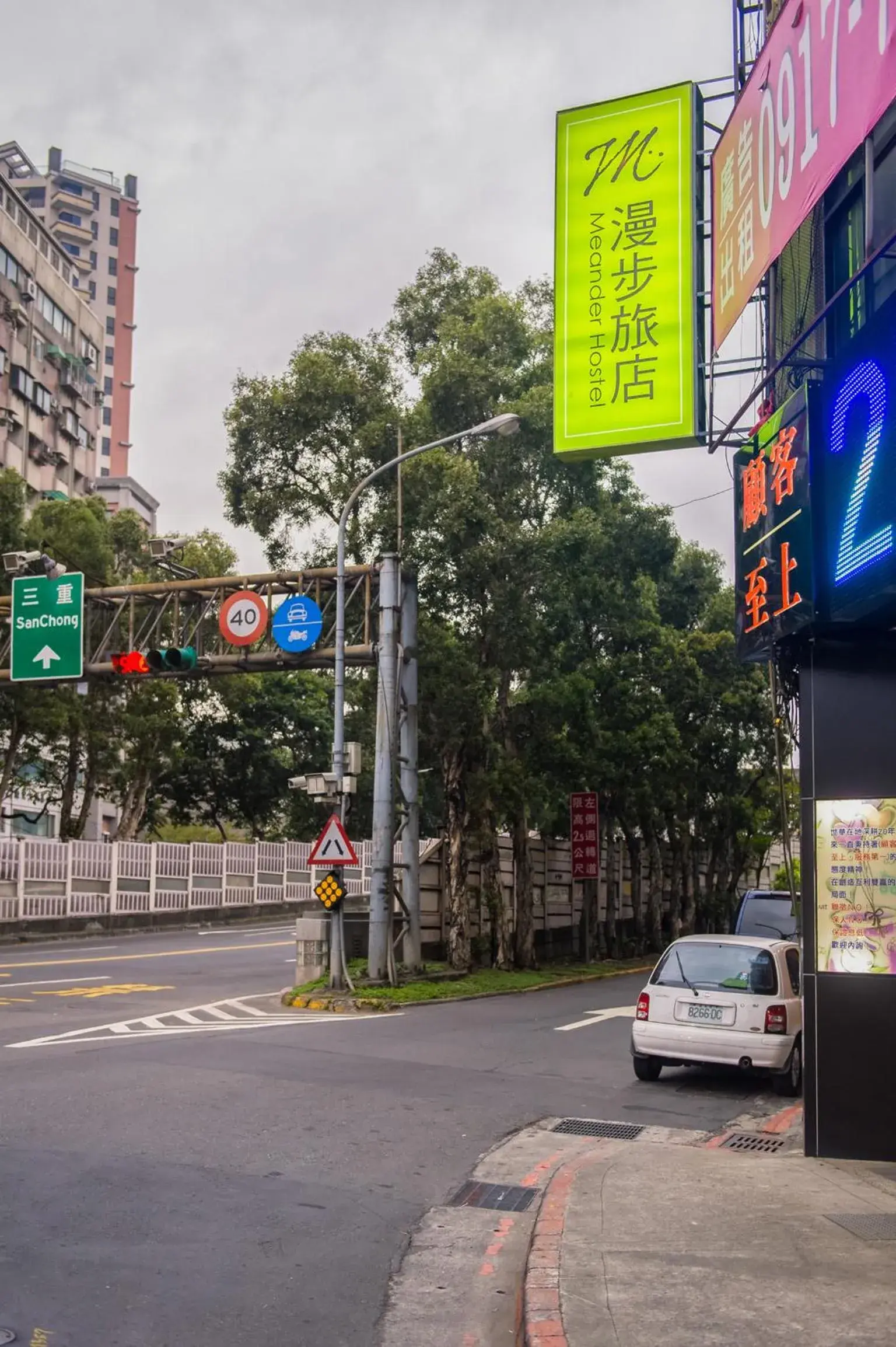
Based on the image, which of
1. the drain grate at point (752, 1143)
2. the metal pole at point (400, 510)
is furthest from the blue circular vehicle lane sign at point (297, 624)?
the drain grate at point (752, 1143)

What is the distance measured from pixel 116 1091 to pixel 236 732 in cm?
4363

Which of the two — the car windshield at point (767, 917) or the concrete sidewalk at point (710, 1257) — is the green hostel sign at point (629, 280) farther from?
the car windshield at point (767, 917)

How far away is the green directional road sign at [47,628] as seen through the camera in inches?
1000

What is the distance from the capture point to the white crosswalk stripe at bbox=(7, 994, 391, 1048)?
1478 centimetres

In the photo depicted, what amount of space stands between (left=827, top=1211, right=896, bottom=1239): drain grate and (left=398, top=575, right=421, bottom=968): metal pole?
51.3 ft

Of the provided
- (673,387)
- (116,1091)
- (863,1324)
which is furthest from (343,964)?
(863,1324)

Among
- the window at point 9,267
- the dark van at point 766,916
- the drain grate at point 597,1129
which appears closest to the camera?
the drain grate at point 597,1129

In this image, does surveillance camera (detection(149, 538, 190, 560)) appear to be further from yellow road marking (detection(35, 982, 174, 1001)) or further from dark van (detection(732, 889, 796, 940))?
dark van (detection(732, 889, 796, 940))

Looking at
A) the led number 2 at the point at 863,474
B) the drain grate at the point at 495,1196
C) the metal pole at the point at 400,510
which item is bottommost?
the drain grate at the point at 495,1196

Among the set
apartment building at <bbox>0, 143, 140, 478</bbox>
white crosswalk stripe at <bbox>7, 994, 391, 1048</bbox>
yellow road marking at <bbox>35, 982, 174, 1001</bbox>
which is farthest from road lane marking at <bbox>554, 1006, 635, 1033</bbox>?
apartment building at <bbox>0, 143, 140, 478</bbox>

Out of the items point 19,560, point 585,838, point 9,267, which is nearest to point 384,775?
point 19,560

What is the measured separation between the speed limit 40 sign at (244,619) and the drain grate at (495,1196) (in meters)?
16.2

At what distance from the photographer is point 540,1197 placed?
28.0 feet

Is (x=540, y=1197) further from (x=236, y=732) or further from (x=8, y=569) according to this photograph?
(x=236, y=732)
